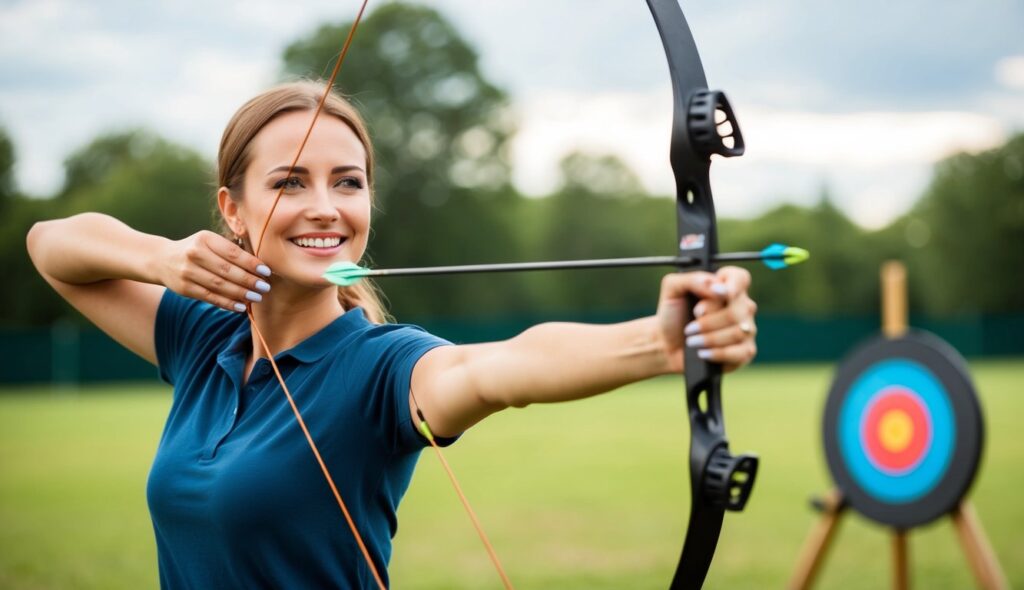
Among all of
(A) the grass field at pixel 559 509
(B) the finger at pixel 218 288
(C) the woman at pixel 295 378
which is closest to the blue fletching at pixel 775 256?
(C) the woman at pixel 295 378

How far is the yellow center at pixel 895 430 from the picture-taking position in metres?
3.53

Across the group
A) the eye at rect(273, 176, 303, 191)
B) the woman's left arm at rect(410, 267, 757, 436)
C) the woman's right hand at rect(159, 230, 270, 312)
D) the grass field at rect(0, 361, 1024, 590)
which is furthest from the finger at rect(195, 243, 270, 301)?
the grass field at rect(0, 361, 1024, 590)

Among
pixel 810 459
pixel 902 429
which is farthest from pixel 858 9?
pixel 902 429

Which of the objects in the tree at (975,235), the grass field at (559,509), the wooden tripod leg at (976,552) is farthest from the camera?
the tree at (975,235)

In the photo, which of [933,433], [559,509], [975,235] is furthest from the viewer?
[975,235]

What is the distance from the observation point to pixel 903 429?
3.61 metres

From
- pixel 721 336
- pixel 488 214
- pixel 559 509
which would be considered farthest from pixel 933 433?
pixel 488 214

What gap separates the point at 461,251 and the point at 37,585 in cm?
1966

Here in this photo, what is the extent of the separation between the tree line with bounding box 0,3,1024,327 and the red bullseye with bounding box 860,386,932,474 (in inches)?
696

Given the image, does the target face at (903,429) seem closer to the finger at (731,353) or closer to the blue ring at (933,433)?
the blue ring at (933,433)

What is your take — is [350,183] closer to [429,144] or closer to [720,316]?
[720,316]

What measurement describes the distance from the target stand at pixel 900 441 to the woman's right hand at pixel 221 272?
8.04 feet

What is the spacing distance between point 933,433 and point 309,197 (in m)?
2.70

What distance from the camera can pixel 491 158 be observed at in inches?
994
